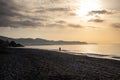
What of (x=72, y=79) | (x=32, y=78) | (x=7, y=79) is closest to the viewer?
(x=7, y=79)

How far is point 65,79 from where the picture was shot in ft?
71.1

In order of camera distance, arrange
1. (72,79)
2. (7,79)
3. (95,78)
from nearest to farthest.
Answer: (7,79)
(72,79)
(95,78)

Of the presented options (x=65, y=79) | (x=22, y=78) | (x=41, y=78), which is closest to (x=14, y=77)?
(x=22, y=78)

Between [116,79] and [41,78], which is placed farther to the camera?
[116,79]

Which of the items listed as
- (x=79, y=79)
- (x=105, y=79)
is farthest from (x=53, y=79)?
(x=105, y=79)

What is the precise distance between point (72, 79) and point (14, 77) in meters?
5.83

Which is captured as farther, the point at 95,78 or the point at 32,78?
the point at 95,78

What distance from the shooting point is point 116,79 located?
23703mm

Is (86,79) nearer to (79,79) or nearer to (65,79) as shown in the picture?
(79,79)

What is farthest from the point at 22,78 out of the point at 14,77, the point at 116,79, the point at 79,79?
the point at 116,79

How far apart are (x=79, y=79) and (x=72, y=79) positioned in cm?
71

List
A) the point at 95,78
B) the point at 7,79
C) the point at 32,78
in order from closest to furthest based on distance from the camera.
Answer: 1. the point at 7,79
2. the point at 32,78
3. the point at 95,78

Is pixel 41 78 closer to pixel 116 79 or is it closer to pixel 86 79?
pixel 86 79

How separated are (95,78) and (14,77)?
8.73 meters
